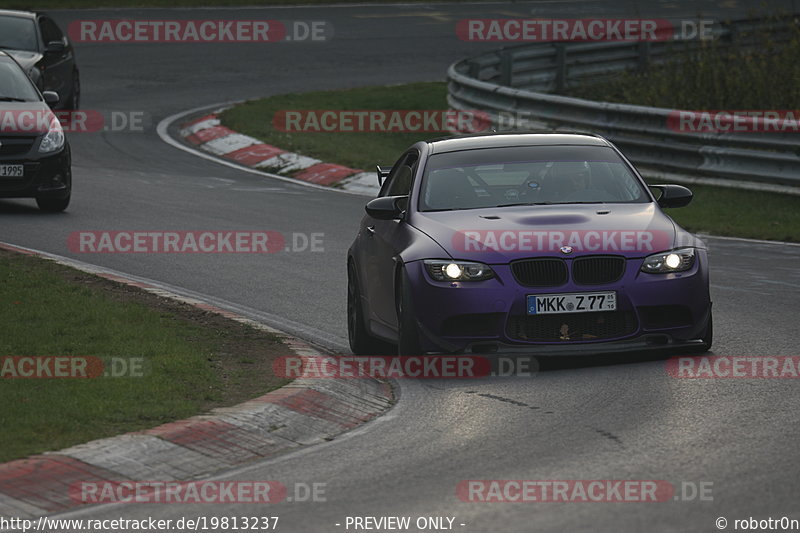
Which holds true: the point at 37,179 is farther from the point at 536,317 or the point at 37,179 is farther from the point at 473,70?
the point at 473,70

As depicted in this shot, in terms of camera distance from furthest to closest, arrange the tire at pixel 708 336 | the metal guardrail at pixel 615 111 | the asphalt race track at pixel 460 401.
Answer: the metal guardrail at pixel 615 111 → the tire at pixel 708 336 → the asphalt race track at pixel 460 401

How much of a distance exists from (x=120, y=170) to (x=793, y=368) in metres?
13.8

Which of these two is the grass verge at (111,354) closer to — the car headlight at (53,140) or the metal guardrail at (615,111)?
the car headlight at (53,140)

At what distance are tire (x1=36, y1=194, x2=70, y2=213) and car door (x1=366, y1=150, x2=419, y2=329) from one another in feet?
24.9

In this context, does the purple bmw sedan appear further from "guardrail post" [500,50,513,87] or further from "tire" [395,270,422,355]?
"guardrail post" [500,50,513,87]

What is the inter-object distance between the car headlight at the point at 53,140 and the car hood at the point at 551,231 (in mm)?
8590

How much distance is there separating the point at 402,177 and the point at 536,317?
2303 millimetres

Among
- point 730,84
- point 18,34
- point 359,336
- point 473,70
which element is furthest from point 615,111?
point 359,336

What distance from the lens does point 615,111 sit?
20.8 meters

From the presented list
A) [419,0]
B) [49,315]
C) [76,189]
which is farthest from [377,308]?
[419,0]

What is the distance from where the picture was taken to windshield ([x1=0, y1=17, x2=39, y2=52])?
80.9 feet

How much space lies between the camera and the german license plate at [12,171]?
17781mm

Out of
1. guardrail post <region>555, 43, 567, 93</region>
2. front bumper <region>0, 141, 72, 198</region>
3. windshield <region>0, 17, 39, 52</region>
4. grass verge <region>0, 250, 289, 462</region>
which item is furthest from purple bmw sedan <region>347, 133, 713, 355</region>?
guardrail post <region>555, 43, 567, 93</region>

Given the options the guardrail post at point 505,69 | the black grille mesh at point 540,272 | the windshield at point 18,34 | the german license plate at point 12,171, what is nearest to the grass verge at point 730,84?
the guardrail post at point 505,69
